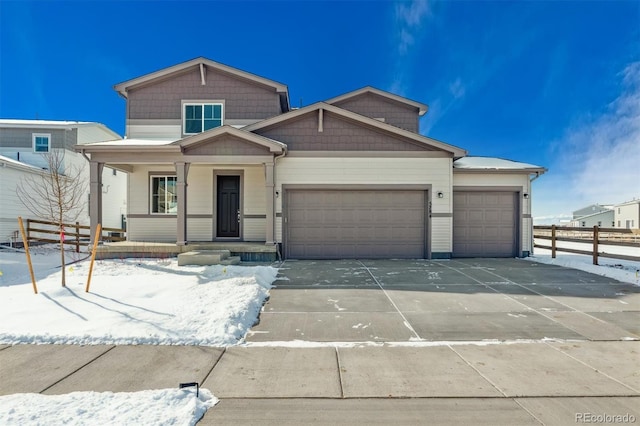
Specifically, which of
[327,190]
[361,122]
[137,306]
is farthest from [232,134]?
[137,306]

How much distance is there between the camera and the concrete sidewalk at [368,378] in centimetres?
256

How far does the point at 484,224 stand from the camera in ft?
35.6

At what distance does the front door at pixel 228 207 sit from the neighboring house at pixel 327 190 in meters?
0.04

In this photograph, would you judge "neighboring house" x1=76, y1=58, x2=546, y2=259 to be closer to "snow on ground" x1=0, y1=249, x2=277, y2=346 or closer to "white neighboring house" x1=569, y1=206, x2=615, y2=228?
"snow on ground" x1=0, y1=249, x2=277, y2=346

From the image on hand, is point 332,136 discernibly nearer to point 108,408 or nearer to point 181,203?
point 181,203

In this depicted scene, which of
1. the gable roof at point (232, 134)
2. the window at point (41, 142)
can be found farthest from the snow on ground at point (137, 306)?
the window at point (41, 142)

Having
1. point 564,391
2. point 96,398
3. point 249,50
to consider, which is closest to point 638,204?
point 249,50

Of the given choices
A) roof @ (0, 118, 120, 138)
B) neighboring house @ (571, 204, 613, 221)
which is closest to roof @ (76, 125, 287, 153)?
roof @ (0, 118, 120, 138)

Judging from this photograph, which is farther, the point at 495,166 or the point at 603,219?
the point at 603,219

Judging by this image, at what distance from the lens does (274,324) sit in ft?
15.0

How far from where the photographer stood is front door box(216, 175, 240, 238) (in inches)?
441

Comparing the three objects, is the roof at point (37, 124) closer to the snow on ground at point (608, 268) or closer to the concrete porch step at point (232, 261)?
the concrete porch step at point (232, 261)

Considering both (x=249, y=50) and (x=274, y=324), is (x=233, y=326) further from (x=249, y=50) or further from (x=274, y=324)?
(x=249, y=50)

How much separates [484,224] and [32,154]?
21.7 meters
